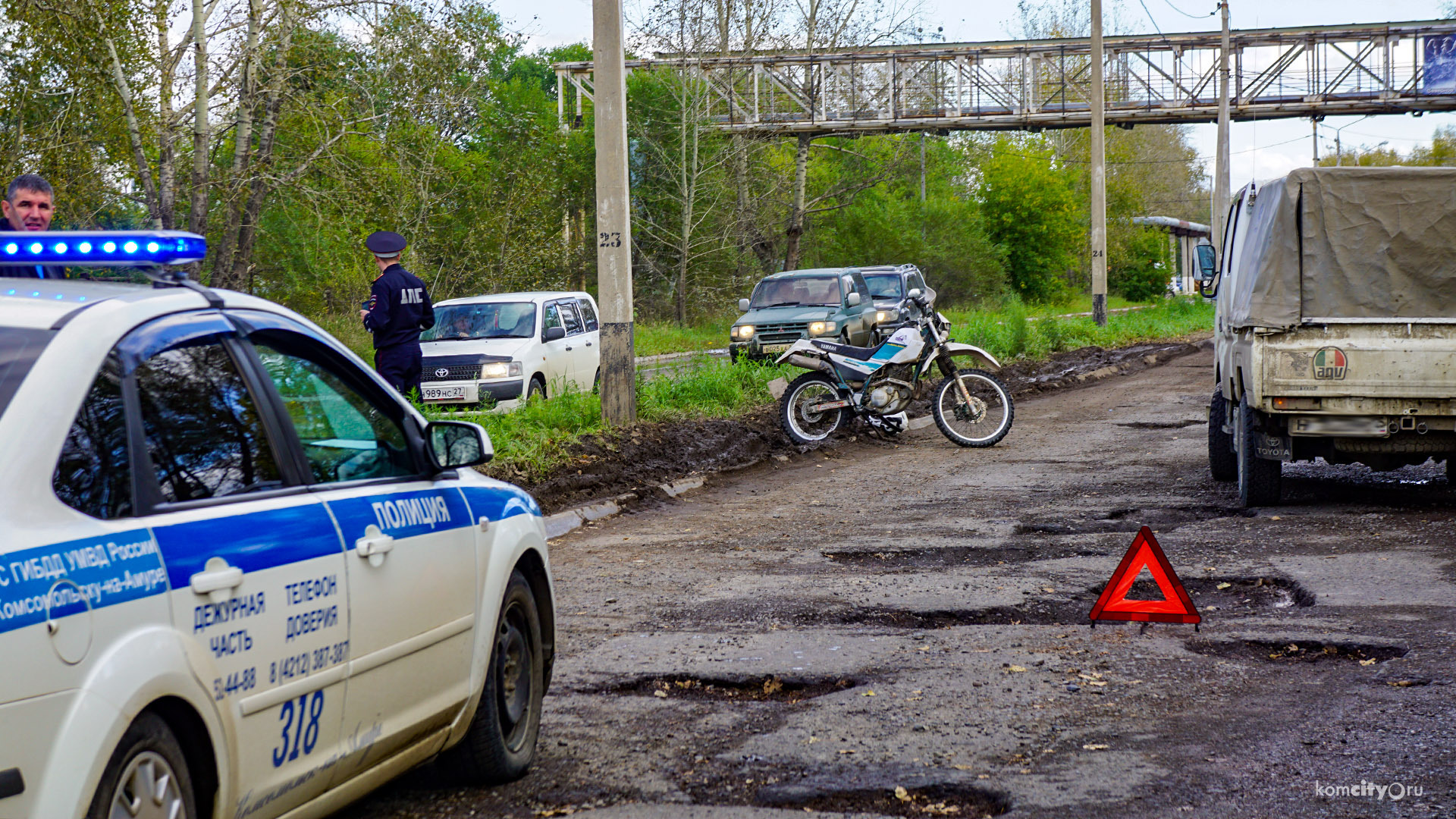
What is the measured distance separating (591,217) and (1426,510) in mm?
38148

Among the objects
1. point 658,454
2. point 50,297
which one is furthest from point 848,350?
point 50,297

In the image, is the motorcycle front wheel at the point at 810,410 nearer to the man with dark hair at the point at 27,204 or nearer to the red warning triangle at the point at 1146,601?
the red warning triangle at the point at 1146,601

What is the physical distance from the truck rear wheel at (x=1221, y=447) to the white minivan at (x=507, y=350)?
667 centimetres

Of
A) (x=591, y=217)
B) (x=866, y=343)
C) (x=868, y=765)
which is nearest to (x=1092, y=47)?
(x=866, y=343)

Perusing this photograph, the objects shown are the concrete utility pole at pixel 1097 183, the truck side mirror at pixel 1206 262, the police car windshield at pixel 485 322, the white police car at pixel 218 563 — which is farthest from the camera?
the concrete utility pole at pixel 1097 183

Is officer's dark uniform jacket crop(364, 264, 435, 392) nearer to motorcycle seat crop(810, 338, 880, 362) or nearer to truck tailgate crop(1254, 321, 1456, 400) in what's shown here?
motorcycle seat crop(810, 338, 880, 362)

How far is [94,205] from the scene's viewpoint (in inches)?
689

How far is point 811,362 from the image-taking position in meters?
15.3

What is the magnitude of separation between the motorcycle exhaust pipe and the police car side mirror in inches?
432

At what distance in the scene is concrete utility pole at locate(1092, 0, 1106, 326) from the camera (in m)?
33.2

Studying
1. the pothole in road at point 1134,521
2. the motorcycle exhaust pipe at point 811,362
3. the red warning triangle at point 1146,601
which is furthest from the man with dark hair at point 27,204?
the motorcycle exhaust pipe at point 811,362

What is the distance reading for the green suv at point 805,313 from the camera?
22.7 metres

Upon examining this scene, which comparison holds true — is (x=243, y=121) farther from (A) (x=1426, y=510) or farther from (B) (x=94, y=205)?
(A) (x=1426, y=510)

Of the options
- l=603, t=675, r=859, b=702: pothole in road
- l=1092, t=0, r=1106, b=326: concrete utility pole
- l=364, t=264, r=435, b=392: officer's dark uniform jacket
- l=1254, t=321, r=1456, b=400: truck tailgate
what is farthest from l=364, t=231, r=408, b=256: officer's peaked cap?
l=1092, t=0, r=1106, b=326: concrete utility pole
